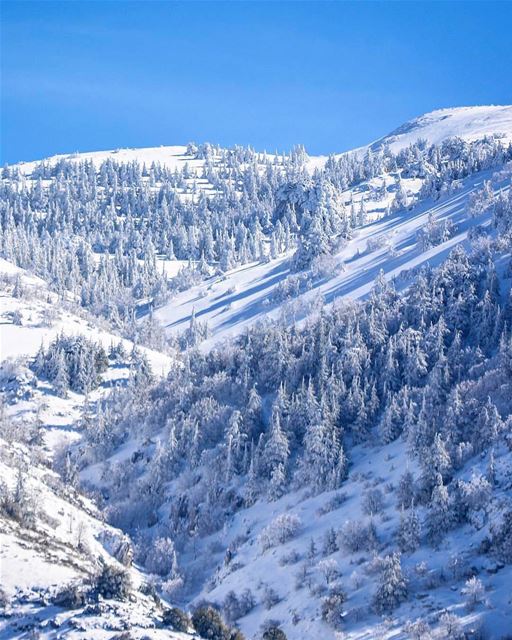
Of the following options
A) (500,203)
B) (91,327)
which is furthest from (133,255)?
(500,203)

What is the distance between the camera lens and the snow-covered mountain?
4647 centimetres

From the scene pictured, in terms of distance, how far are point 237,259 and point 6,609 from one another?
148366 mm

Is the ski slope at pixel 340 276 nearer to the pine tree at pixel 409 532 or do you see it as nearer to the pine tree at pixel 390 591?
the pine tree at pixel 409 532

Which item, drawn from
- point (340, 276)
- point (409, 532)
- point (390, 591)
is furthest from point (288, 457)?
point (340, 276)

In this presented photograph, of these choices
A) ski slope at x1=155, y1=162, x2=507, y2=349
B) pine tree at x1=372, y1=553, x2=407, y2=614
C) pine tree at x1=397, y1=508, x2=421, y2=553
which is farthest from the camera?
ski slope at x1=155, y1=162, x2=507, y2=349

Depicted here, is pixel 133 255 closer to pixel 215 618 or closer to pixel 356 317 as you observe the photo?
pixel 356 317

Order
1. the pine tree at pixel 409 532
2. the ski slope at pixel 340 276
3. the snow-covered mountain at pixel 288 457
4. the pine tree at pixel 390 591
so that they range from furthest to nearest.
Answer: the ski slope at pixel 340 276 → the pine tree at pixel 409 532 → the snow-covered mountain at pixel 288 457 → the pine tree at pixel 390 591

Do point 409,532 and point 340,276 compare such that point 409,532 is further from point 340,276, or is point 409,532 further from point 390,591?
point 340,276

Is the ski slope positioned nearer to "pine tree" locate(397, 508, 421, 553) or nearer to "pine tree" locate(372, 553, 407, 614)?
"pine tree" locate(397, 508, 421, 553)

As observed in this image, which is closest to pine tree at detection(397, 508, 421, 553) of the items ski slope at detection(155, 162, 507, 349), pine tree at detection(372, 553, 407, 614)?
pine tree at detection(372, 553, 407, 614)

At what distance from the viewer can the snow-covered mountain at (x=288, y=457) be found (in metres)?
46.5

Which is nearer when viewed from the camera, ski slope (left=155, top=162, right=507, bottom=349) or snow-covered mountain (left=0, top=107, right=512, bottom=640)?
snow-covered mountain (left=0, top=107, right=512, bottom=640)

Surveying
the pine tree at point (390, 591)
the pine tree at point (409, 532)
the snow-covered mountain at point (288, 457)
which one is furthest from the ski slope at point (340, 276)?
the pine tree at point (390, 591)

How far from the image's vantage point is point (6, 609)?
42.6 meters
